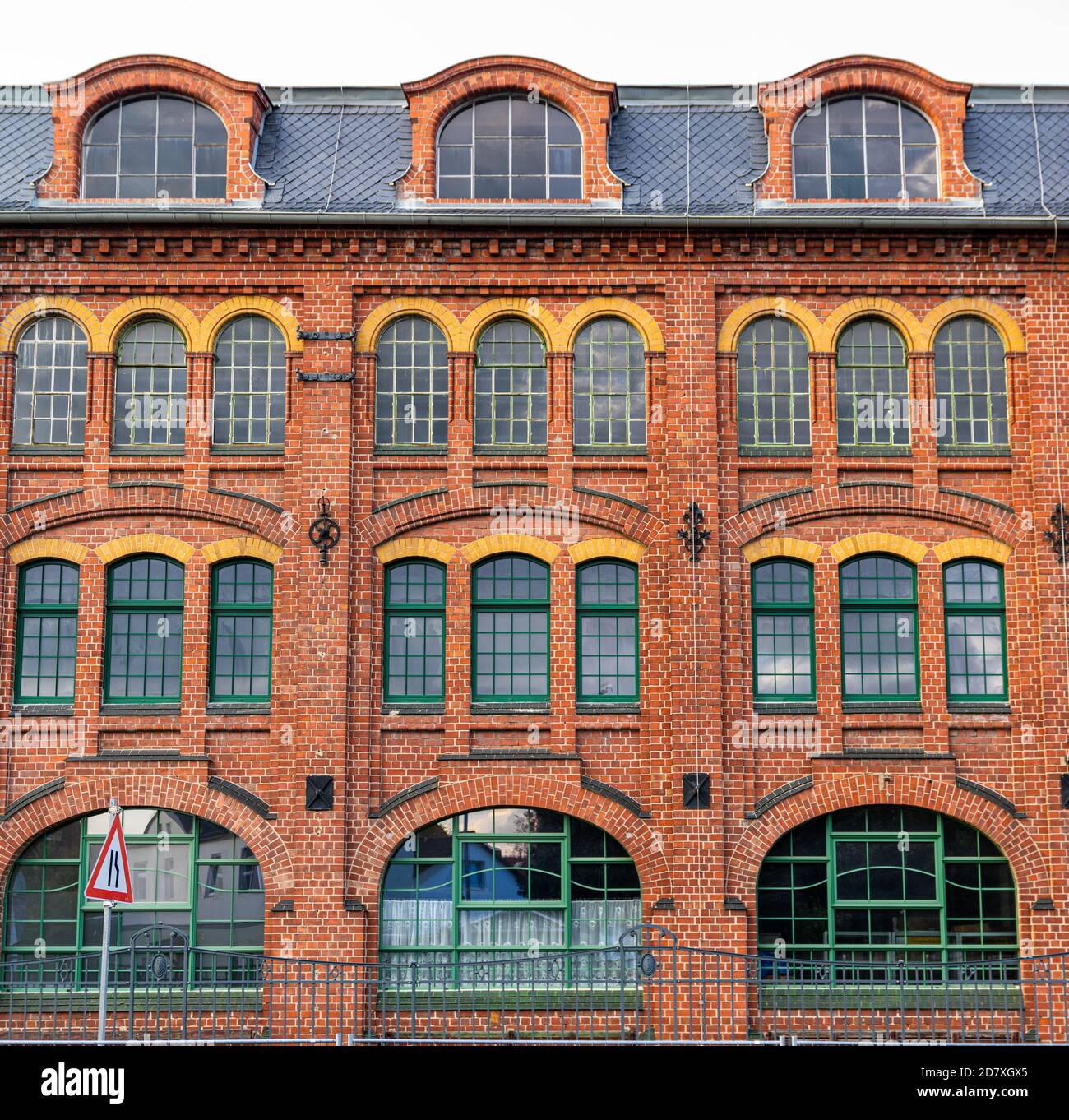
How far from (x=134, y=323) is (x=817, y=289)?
10075mm

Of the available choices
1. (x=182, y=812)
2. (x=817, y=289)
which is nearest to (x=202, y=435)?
(x=182, y=812)

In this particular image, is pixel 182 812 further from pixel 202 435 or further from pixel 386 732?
pixel 202 435

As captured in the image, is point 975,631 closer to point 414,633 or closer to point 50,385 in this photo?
point 414,633

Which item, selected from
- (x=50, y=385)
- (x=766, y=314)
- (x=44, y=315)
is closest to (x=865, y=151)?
(x=766, y=314)

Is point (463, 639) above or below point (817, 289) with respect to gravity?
below

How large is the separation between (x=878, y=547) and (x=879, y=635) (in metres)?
1.26

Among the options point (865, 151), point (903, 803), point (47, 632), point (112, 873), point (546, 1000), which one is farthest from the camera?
point (865, 151)

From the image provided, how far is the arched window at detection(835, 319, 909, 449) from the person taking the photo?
24.0 meters

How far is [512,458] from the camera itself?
23844mm

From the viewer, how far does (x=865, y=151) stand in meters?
24.6

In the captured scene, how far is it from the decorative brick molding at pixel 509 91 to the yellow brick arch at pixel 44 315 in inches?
195

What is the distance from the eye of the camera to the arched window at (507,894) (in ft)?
74.7

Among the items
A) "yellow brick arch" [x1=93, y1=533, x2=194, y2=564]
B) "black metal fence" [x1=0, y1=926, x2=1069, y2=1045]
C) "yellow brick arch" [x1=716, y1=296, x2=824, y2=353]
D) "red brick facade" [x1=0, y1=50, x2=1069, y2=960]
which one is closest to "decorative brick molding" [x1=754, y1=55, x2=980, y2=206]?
"red brick facade" [x1=0, y1=50, x2=1069, y2=960]

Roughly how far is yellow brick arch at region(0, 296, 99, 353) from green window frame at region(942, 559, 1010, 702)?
509 inches
